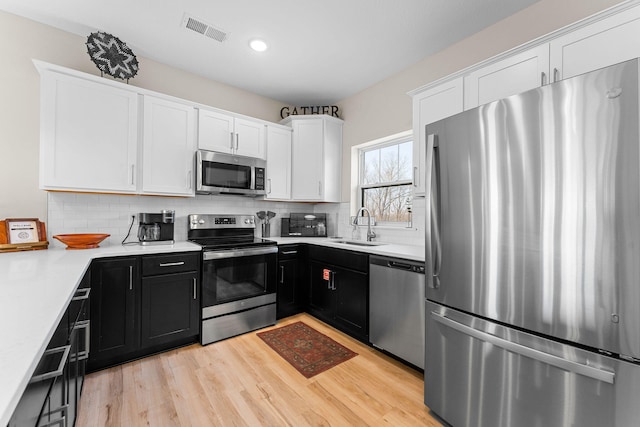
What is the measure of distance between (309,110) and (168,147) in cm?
204

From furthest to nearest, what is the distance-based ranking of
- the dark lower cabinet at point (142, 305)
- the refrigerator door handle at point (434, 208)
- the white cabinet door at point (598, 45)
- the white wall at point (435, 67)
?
the dark lower cabinet at point (142, 305), the white wall at point (435, 67), the refrigerator door handle at point (434, 208), the white cabinet door at point (598, 45)

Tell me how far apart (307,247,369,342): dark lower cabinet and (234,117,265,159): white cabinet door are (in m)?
1.32

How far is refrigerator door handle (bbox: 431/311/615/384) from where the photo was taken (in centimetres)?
106

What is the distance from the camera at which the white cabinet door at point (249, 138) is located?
3160 millimetres

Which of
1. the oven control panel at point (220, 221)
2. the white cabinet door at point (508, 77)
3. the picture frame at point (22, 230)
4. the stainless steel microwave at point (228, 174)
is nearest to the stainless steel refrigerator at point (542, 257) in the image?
the white cabinet door at point (508, 77)

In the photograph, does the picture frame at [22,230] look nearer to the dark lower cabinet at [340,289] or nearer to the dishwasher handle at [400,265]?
the dark lower cabinet at [340,289]

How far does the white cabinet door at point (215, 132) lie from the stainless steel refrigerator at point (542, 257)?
2.27m

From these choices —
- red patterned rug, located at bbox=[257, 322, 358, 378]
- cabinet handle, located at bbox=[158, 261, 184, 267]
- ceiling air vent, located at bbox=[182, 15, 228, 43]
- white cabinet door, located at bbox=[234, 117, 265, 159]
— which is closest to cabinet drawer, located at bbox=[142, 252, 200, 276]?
cabinet handle, located at bbox=[158, 261, 184, 267]

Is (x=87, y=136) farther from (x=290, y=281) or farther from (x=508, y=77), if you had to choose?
(x=508, y=77)

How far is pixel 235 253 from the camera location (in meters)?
2.71

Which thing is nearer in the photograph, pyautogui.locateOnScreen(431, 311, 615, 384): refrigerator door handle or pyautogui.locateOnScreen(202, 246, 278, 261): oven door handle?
pyautogui.locateOnScreen(431, 311, 615, 384): refrigerator door handle

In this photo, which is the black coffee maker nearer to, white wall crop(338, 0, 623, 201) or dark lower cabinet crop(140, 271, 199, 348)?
dark lower cabinet crop(140, 271, 199, 348)

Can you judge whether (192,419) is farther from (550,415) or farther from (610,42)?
(610,42)

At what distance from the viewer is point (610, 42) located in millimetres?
1448
